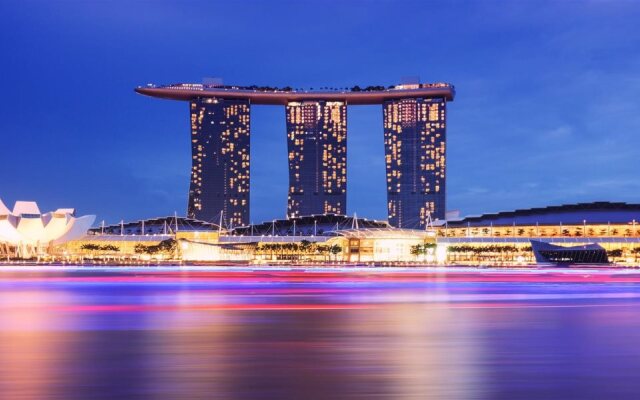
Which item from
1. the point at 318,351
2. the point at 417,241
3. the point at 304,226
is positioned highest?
the point at 304,226

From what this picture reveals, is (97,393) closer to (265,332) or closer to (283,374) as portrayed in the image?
(283,374)

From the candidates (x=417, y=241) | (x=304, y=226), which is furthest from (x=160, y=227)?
(x=417, y=241)

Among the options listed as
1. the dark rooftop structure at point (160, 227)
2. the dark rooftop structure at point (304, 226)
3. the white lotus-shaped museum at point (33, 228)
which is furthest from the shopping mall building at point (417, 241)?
the white lotus-shaped museum at point (33, 228)

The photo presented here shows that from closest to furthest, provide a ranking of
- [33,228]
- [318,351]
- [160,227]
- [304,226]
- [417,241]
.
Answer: [318,351]
[33,228]
[417,241]
[304,226]
[160,227]

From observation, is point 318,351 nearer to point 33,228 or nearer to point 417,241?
point 33,228

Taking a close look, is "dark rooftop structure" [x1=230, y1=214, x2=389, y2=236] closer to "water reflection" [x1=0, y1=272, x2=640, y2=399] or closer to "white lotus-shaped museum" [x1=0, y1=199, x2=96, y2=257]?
"white lotus-shaped museum" [x1=0, y1=199, x2=96, y2=257]

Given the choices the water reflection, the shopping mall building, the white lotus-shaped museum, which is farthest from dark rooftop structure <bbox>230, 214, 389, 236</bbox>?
the water reflection

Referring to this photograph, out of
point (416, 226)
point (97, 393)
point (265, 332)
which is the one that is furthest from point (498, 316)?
point (416, 226)
